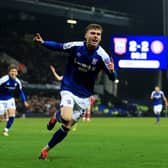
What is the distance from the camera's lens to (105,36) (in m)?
59.2

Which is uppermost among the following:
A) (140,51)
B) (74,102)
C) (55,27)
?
(55,27)

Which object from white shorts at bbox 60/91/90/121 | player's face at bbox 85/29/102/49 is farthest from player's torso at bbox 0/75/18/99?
player's face at bbox 85/29/102/49

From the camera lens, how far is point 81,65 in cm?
1107

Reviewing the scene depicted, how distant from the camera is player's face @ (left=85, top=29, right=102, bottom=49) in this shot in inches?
423

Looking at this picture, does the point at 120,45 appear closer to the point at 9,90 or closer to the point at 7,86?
the point at 9,90

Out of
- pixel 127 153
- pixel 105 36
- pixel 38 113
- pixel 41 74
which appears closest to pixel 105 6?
pixel 105 36

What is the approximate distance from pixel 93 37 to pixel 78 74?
80 centimetres

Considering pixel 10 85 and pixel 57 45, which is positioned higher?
pixel 57 45

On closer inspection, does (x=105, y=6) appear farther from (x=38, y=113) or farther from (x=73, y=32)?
(x=38, y=113)

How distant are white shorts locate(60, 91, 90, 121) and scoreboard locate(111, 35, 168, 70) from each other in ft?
121

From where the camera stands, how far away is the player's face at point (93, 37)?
10733 mm

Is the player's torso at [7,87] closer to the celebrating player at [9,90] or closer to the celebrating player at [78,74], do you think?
the celebrating player at [9,90]

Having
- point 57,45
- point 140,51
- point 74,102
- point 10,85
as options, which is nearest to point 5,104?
point 10,85

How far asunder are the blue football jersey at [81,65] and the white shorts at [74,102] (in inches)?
3.4
